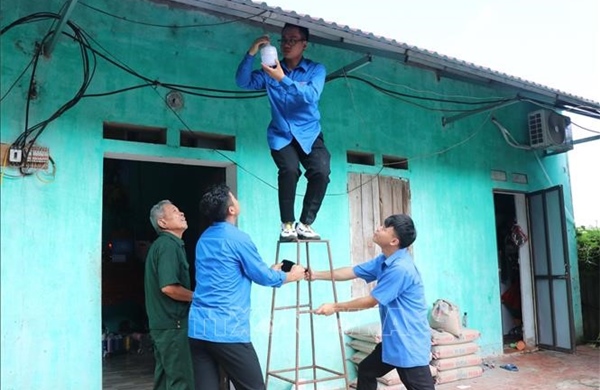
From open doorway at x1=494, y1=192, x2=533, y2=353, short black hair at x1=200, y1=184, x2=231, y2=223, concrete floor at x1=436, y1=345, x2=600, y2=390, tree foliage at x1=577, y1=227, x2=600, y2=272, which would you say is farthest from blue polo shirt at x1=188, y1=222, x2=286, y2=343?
tree foliage at x1=577, y1=227, x2=600, y2=272

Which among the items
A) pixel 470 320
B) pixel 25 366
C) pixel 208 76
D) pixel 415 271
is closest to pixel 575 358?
pixel 470 320

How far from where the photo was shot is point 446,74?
652 cm

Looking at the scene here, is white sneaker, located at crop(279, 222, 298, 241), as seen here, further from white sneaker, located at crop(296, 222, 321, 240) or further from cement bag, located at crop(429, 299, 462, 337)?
cement bag, located at crop(429, 299, 462, 337)

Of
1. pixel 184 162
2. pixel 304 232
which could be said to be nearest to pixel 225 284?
pixel 304 232

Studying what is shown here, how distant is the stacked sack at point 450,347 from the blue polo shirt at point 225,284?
2916 mm

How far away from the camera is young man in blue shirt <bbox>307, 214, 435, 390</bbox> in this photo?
3107 millimetres

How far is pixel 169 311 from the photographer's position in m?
3.65

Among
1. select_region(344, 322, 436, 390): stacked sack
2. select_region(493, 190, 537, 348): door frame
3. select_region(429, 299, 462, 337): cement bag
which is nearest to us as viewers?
select_region(344, 322, 436, 390): stacked sack

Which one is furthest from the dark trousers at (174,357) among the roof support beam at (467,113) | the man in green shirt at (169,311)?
the roof support beam at (467,113)

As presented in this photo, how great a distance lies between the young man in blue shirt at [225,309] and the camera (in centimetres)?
292

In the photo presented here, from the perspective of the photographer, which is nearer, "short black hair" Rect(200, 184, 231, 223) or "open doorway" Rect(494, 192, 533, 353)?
"short black hair" Rect(200, 184, 231, 223)

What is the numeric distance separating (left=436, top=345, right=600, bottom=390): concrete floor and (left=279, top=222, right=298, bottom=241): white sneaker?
9.06 feet

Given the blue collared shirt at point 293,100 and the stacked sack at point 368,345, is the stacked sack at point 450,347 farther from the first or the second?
the blue collared shirt at point 293,100

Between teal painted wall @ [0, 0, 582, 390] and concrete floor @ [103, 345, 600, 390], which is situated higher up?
teal painted wall @ [0, 0, 582, 390]
